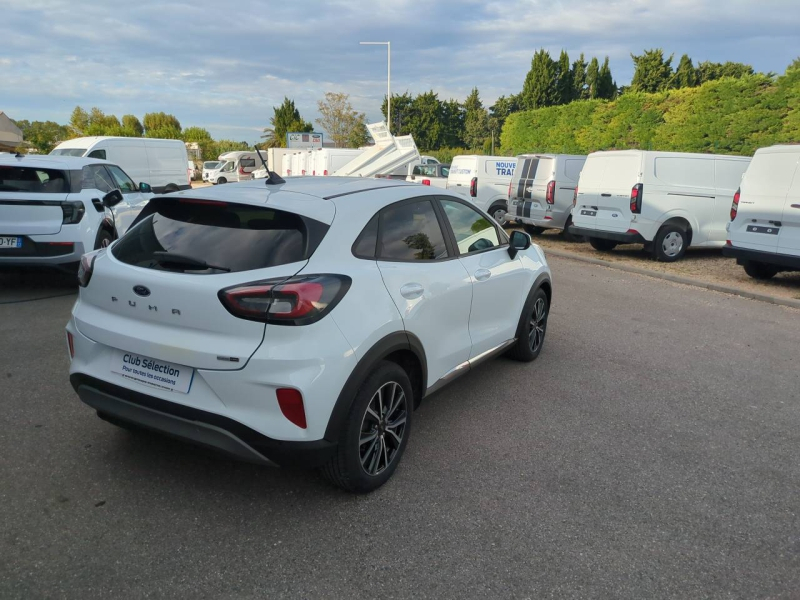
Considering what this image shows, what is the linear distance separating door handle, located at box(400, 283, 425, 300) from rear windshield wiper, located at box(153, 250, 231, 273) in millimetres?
987

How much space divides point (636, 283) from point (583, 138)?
19790mm

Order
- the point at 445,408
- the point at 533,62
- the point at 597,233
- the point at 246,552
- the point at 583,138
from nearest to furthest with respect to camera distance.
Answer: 1. the point at 246,552
2. the point at 445,408
3. the point at 597,233
4. the point at 583,138
5. the point at 533,62

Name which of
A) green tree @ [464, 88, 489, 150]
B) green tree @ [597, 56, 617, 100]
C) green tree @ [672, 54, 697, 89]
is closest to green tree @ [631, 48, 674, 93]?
green tree @ [672, 54, 697, 89]

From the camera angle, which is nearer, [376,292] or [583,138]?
[376,292]

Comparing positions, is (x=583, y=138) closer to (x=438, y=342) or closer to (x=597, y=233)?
(x=597, y=233)

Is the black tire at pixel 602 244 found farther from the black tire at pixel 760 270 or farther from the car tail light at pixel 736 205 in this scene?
the car tail light at pixel 736 205

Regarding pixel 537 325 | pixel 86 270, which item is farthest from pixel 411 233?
pixel 537 325

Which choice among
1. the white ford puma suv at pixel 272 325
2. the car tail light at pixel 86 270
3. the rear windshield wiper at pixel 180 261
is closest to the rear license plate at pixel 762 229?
the white ford puma suv at pixel 272 325

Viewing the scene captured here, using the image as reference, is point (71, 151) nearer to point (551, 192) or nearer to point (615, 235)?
point (551, 192)

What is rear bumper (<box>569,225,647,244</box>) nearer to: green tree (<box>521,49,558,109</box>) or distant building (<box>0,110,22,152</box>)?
green tree (<box>521,49,558,109</box>)

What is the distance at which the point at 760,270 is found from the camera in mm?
9875

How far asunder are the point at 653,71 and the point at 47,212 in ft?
174

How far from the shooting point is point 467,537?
2967 millimetres

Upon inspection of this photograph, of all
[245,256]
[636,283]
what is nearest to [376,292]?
[245,256]
